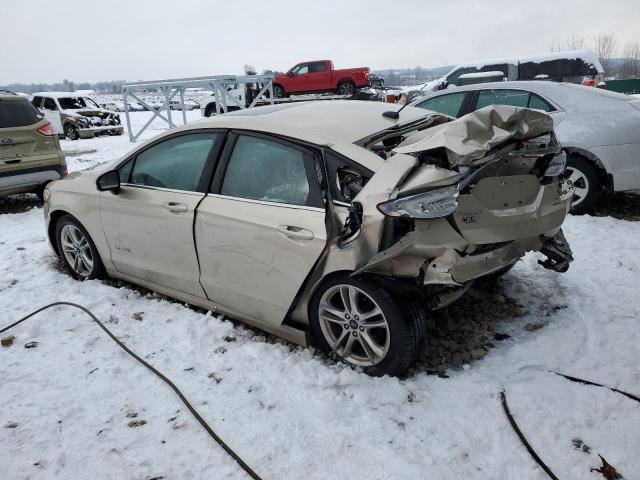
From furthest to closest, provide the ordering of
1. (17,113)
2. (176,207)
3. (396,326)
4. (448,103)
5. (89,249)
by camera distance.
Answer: (17,113) < (448,103) < (89,249) < (176,207) < (396,326)

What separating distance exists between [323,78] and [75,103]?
10.9 meters

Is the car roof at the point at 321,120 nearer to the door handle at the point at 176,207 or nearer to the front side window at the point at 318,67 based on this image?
the door handle at the point at 176,207

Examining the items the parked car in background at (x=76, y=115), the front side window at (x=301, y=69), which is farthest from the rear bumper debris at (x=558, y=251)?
the front side window at (x=301, y=69)

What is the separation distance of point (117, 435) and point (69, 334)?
135 centimetres

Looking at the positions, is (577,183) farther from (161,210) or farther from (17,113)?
(17,113)

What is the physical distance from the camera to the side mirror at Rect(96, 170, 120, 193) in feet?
12.5

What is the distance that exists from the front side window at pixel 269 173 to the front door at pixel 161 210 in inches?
9.5

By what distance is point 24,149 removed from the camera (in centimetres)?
731

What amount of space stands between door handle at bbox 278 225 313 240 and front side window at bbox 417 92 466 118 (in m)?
4.21

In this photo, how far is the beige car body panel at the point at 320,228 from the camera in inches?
Result: 99.4

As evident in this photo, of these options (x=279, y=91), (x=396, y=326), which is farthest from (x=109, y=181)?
(x=279, y=91)

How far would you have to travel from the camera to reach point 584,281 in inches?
155

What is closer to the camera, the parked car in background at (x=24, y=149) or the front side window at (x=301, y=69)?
the parked car in background at (x=24, y=149)

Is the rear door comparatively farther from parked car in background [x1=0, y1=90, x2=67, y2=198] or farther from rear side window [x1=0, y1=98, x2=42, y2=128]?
rear side window [x1=0, y1=98, x2=42, y2=128]
